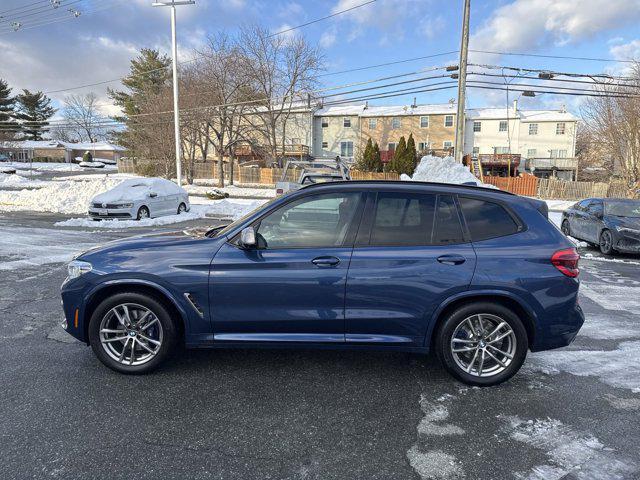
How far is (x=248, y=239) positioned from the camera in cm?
357

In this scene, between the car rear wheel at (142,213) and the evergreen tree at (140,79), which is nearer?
the car rear wheel at (142,213)

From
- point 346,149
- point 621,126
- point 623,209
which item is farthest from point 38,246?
point 346,149

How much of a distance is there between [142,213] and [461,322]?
556 inches

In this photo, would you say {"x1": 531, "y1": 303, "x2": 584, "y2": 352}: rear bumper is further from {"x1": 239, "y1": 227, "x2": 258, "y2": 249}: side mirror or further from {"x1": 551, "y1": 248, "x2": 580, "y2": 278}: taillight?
{"x1": 239, "y1": 227, "x2": 258, "y2": 249}: side mirror

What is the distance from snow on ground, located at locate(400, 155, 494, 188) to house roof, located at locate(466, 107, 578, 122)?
26.1 m

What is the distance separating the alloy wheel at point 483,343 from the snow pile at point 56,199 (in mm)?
18835

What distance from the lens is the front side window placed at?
374 cm

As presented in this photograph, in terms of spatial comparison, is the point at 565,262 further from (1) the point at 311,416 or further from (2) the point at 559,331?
(1) the point at 311,416

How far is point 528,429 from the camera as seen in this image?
3156 millimetres

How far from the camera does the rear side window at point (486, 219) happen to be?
3.77m

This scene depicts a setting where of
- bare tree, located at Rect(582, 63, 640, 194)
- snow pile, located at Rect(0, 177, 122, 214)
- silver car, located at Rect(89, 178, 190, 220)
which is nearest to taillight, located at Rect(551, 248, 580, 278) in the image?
silver car, located at Rect(89, 178, 190, 220)

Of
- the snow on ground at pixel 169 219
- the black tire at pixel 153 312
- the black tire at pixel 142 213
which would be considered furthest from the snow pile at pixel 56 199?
the black tire at pixel 153 312

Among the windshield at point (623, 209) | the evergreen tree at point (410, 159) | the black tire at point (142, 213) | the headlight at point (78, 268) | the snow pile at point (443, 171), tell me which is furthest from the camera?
the evergreen tree at point (410, 159)

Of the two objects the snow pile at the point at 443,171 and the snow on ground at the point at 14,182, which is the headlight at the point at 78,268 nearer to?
the snow pile at the point at 443,171
